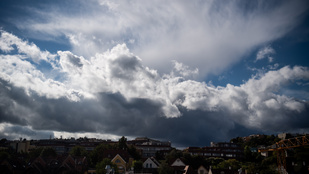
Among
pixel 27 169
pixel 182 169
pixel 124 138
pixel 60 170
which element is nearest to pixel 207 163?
pixel 182 169

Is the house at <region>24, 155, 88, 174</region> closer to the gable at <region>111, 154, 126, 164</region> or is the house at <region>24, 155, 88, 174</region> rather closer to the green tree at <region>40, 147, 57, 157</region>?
the green tree at <region>40, 147, 57, 157</region>

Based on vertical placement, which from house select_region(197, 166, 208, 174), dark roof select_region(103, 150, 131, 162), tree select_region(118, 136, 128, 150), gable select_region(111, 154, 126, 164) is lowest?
house select_region(197, 166, 208, 174)

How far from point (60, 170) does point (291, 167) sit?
230 feet

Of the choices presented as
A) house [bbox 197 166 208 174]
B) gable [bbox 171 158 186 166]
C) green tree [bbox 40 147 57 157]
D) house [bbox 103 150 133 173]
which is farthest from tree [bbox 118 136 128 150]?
house [bbox 197 166 208 174]

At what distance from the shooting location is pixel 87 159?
95.7 metres

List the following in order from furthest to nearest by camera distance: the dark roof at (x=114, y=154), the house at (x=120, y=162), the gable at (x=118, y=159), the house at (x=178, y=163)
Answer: the house at (x=178, y=163), the dark roof at (x=114, y=154), the gable at (x=118, y=159), the house at (x=120, y=162)

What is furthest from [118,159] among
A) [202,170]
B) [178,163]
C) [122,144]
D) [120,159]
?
[202,170]

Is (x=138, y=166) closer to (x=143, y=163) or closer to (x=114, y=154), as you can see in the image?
(x=143, y=163)

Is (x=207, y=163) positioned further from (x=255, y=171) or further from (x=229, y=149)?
(x=229, y=149)

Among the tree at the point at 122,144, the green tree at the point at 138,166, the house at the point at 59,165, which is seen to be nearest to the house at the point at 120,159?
the green tree at the point at 138,166

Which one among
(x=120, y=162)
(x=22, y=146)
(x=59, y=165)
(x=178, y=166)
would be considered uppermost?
(x=22, y=146)

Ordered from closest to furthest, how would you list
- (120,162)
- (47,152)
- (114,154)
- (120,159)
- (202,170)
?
(120,162) → (120,159) → (202,170) → (114,154) → (47,152)

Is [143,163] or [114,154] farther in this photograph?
[114,154]

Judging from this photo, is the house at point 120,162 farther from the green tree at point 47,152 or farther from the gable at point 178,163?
the green tree at point 47,152
